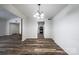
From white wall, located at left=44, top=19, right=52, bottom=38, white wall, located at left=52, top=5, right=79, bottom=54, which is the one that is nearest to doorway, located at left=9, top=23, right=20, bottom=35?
white wall, located at left=44, top=19, right=52, bottom=38

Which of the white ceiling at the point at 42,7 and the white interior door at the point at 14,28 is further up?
the white ceiling at the point at 42,7

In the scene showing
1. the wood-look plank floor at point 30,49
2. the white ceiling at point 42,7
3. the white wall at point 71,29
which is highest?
the white ceiling at point 42,7

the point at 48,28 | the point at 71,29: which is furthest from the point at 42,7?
the point at 48,28

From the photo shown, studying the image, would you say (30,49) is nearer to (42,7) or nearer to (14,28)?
(42,7)

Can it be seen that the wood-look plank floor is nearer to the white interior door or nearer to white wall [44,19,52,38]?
white wall [44,19,52,38]

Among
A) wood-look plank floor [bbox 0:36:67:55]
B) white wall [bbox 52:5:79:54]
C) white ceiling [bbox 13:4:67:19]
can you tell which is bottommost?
wood-look plank floor [bbox 0:36:67:55]

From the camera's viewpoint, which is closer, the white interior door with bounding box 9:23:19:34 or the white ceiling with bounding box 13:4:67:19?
the white ceiling with bounding box 13:4:67:19

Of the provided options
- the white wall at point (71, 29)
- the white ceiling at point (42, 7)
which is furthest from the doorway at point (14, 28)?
the white wall at point (71, 29)

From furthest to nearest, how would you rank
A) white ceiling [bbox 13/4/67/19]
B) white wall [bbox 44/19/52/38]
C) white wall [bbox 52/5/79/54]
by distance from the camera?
white wall [bbox 44/19/52/38] → white ceiling [bbox 13/4/67/19] → white wall [bbox 52/5/79/54]

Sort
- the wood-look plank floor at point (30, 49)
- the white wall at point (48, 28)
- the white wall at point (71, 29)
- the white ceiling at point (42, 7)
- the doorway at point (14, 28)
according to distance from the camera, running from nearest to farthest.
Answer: the white wall at point (71, 29), the wood-look plank floor at point (30, 49), the white ceiling at point (42, 7), the white wall at point (48, 28), the doorway at point (14, 28)

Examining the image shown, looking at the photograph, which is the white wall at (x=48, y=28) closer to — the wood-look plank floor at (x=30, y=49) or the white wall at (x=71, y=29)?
the wood-look plank floor at (x=30, y=49)

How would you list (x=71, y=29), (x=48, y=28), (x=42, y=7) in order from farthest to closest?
1. (x=48, y=28)
2. (x=42, y=7)
3. (x=71, y=29)

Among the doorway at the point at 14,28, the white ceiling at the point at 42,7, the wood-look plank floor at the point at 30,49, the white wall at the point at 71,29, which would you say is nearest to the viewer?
the white wall at the point at 71,29
